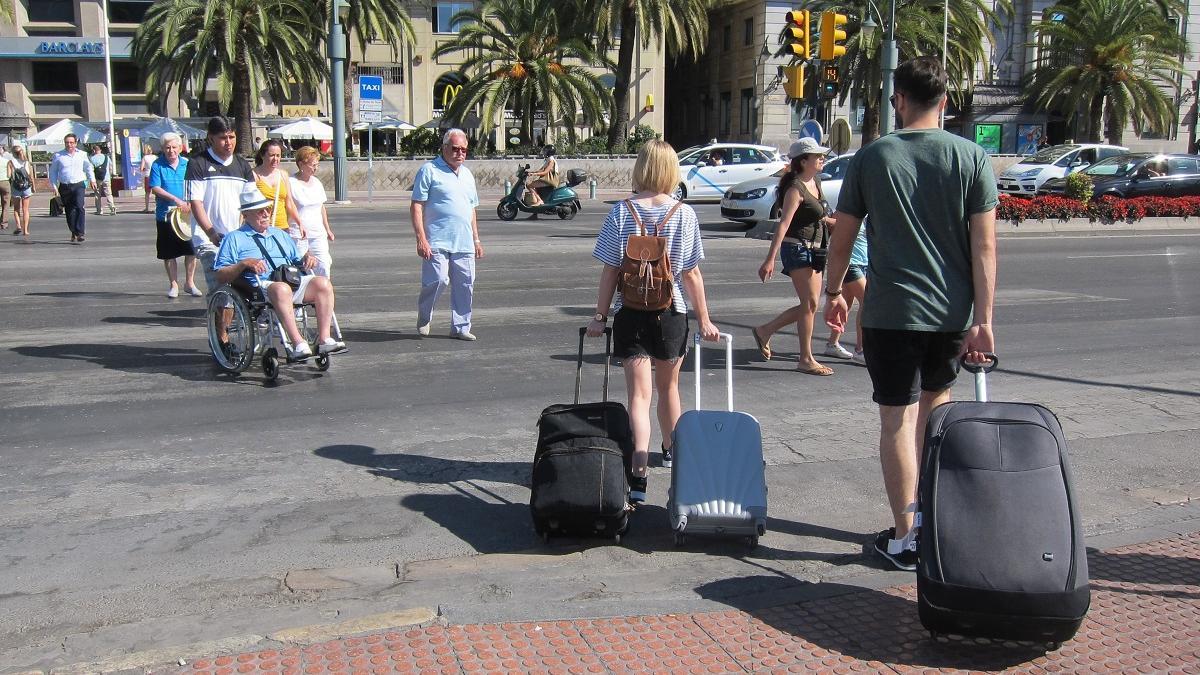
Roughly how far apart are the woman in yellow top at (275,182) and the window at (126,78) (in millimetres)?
51259

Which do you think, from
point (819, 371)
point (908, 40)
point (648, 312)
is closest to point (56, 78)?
point (908, 40)

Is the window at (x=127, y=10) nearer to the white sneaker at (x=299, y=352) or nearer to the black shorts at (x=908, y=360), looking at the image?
the white sneaker at (x=299, y=352)

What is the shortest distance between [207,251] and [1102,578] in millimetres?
7573

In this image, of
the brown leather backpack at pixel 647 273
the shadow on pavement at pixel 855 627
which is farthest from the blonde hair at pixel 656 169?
the shadow on pavement at pixel 855 627

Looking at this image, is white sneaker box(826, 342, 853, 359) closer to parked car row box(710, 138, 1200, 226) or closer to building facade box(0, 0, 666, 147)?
parked car row box(710, 138, 1200, 226)

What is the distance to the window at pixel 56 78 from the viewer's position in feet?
173

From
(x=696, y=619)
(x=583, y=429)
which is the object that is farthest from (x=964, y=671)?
(x=583, y=429)

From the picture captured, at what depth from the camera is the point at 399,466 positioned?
225 inches

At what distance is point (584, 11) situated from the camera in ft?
116

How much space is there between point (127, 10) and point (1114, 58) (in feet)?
154

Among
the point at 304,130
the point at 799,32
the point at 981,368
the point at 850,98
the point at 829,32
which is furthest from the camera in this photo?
the point at 850,98

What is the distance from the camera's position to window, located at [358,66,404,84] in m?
50.5

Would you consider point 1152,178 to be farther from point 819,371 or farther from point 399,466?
point 399,466

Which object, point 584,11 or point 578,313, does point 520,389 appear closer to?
point 578,313
